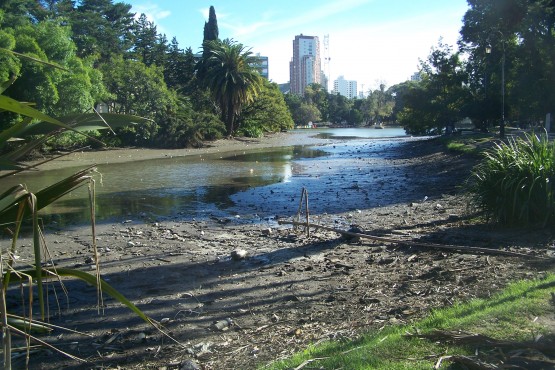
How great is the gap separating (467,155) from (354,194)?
48.0 feet

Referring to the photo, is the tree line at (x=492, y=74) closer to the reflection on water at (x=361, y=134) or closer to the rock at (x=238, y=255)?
the reflection on water at (x=361, y=134)

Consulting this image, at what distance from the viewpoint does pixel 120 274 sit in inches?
351

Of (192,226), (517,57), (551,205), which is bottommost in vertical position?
(192,226)

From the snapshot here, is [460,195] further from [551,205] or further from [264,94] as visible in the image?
[264,94]

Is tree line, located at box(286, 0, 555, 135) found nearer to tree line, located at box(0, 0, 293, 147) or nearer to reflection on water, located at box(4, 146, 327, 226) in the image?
reflection on water, located at box(4, 146, 327, 226)

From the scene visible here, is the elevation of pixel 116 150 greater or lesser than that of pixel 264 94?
lesser

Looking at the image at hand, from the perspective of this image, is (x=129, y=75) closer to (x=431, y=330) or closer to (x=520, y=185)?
(x=520, y=185)

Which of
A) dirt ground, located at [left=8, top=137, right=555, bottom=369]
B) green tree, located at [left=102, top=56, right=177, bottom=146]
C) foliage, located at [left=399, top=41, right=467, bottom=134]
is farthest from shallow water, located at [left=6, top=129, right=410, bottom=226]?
foliage, located at [left=399, top=41, right=467, bottom=134]

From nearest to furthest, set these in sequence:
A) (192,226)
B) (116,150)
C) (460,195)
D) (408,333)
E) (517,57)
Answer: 1. (408,333)
2. (192,226)
3. (460,195)
4. (517,57)
5. (116,150)

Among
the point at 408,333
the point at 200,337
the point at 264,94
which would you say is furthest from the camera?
the point at 264,94

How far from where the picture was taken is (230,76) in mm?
61156

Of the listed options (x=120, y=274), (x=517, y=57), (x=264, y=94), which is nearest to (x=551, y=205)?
(x=120, y=274)

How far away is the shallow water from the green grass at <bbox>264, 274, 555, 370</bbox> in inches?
273

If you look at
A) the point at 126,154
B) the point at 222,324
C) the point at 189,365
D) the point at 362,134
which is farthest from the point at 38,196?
the point at 362,134
